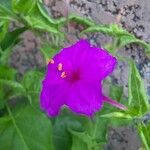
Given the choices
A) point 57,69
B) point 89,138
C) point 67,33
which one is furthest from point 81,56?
point 67,33

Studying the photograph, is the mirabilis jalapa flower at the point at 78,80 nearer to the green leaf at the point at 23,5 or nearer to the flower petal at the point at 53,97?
the flower petal at the point at 53,97

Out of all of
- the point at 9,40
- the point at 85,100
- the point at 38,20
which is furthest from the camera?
the point at 9,40

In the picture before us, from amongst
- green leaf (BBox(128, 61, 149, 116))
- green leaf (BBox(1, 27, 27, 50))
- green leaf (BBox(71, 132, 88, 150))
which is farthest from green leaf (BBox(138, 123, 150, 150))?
green leaf (BBox(1, 27, 27, 50))

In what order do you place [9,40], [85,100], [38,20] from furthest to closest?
[9,40] → [38,20] → [85,100]

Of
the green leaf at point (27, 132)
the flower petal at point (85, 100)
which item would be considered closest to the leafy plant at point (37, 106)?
the green leaf at point (27, 132)

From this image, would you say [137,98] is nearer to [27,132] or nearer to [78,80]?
[78,80]

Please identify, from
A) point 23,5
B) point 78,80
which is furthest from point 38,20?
point 78,80

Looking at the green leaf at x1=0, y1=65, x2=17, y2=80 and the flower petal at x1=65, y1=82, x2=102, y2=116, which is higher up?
the flower petal at x1=65, y1=82, x2=102, y2=116

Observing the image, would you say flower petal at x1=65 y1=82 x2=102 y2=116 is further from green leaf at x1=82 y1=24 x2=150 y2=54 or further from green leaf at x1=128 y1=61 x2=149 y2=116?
green leaf at x1=82 y1=24 x2=150 y2=54
